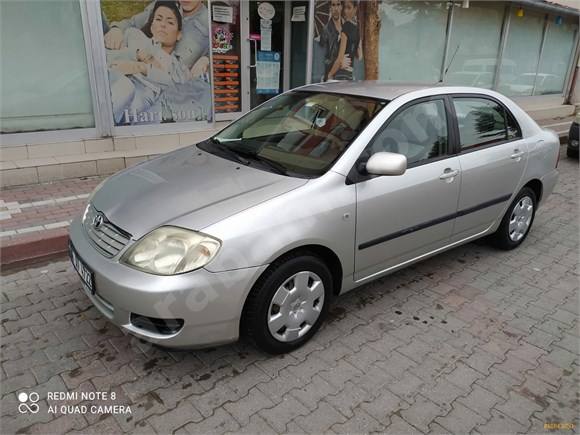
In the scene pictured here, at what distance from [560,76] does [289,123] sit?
14.3m

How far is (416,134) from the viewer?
10.5ft

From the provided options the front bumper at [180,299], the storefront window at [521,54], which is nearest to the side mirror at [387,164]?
the front bumper at [180,299]

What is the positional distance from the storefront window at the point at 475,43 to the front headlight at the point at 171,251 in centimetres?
945

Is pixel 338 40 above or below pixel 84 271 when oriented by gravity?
above

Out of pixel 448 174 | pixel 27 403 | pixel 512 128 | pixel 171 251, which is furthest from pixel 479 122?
pixel 27 403

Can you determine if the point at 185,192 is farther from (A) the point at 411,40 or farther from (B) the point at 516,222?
(A) the point at 411,40

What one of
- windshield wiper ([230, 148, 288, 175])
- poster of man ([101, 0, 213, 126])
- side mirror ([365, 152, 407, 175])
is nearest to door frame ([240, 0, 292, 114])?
poster of man ([101, 0, 213, 126])

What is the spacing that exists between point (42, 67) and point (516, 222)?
5681 mm

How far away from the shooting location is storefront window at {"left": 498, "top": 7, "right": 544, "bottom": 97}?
11.5 metres

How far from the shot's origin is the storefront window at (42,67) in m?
5.04

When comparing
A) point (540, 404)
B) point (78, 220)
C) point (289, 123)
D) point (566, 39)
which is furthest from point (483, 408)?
point (566, 39)

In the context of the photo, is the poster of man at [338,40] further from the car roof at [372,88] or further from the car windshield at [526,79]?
the car windshield at [526,79]

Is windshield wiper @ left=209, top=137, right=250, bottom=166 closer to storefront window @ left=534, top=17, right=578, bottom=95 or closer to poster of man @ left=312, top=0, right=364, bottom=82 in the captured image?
poster of man @ left=312, top=0, right=364, bottom=82

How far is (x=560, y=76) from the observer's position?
551 inches
